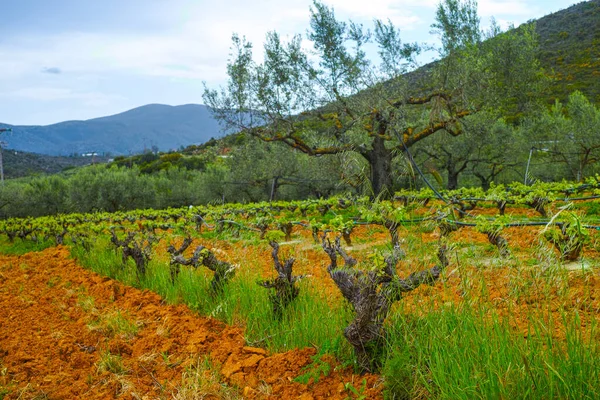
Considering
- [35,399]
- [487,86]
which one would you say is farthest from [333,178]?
[35,399]

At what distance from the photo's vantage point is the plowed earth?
339 centimetres

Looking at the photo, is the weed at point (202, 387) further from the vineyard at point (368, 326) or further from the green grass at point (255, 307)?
the green grass at point (255, 307)

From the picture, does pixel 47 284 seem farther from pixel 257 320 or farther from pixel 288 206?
pixel 288 206

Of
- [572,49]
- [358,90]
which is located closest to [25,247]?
[358,90]

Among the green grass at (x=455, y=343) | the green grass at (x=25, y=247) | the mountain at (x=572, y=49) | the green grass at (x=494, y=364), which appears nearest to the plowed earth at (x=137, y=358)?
the green grass at (x=455, y=343)

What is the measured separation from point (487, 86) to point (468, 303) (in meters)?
16.3

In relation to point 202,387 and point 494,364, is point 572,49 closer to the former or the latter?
point 494,364

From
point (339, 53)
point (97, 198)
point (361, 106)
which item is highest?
point (339, 53)

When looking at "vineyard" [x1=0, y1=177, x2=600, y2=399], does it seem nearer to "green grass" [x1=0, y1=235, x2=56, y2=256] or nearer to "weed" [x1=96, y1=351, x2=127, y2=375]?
"weed" [x1=96, y1=351, x2=127, y2=375]

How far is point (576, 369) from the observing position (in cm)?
225

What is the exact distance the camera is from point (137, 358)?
13.5 feet

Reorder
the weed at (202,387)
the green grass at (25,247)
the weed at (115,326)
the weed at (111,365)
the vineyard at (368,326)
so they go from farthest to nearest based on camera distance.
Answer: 1. the green grass at (25,247)
2. the weed at (115,326)
3. the weed at (111,365)
4. the weed at (202,387)
5. the vineyard at (368,326)

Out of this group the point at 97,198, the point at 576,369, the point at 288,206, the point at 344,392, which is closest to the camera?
the point at 576,369

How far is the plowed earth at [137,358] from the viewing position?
339 cm
